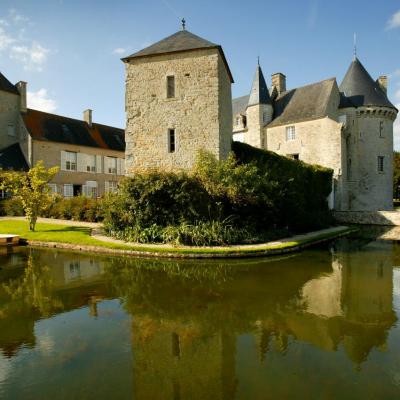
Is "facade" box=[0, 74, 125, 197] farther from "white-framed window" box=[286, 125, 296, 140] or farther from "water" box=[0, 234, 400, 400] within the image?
"water" box=[0, 234, 400, 400]

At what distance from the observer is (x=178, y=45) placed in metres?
16.3

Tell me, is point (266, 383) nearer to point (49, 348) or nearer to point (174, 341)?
point (174, 341)

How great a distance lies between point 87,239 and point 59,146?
1741cm

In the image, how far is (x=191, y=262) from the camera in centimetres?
1038

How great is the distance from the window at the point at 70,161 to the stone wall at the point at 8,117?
4.07m

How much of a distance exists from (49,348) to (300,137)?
25282mm

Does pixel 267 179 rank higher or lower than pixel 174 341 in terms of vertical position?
higher

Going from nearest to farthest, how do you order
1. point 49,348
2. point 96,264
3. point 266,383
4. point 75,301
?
point 266,383 → point 49,348 → point 75,301 → point 96,264

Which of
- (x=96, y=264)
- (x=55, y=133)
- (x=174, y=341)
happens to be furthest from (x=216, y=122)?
(x=55, y=133)

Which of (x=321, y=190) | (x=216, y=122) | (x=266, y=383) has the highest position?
(x=216, y=122)

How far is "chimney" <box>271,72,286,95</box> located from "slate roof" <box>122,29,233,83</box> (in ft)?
47.7

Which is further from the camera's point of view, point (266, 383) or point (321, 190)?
point (321, 190)

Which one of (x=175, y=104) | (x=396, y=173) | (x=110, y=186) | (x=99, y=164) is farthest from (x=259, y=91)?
(x=396, y=173)

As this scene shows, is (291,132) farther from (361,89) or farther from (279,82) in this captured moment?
(361,89)
